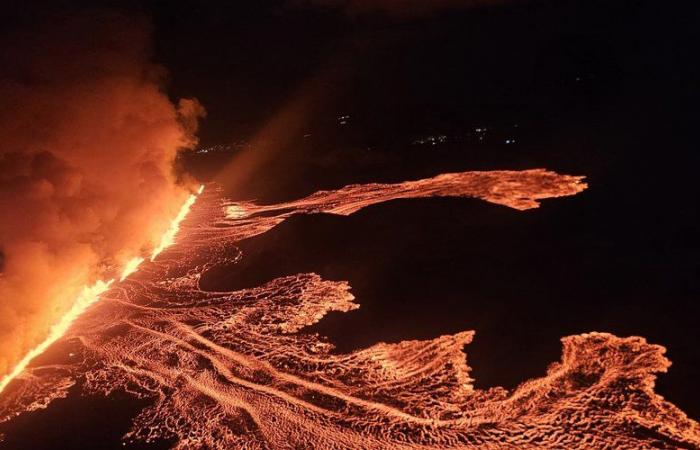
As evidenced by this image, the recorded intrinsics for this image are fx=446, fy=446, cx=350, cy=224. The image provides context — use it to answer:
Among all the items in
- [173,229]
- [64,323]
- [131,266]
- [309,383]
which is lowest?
[309,383]

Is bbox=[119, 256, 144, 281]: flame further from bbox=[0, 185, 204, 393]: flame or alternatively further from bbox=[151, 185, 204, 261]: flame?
bbox=[151, 185, 204, 261]: flame

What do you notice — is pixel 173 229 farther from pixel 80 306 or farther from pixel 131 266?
pixel 80 306

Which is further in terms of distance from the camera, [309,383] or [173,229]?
[173,229]

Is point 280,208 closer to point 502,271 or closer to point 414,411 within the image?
point 502,271

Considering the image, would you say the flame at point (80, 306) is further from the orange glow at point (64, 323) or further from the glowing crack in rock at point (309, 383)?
the glowing crack in rock at point (309, 383)

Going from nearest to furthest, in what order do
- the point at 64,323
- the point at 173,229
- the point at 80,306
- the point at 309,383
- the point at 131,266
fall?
the point at 309,383 < the point at 64,323 < the point at 80,306 < the point at 131,266 < the point at 173,229

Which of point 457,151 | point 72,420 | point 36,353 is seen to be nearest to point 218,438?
point 72,420

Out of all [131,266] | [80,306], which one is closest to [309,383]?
[80,306]
